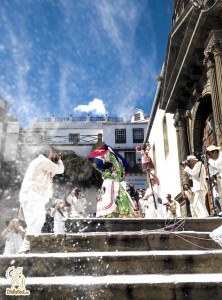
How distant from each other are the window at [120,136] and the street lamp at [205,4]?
2882cm

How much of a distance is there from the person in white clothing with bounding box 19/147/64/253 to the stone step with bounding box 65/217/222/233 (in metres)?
0.53

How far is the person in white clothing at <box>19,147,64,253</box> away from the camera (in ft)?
17.0

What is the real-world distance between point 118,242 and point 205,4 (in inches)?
342

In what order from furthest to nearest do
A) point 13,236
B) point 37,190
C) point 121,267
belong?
point 13,236 < point 37,190 < point 121,267

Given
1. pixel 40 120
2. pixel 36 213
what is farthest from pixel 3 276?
pixel 40 120

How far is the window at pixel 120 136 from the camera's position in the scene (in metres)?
38.8

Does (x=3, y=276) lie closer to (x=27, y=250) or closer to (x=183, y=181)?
(x=27, y=250)

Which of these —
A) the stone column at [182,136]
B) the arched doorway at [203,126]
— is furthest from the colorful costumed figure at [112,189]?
the stone column at [182,136]

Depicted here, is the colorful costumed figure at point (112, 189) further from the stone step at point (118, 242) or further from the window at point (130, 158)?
the window at point (130, 158)

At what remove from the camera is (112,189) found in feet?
25.8

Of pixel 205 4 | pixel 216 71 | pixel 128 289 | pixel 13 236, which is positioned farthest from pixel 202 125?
pixel 128 289

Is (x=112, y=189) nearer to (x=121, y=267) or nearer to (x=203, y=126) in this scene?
(x=121, y=267)

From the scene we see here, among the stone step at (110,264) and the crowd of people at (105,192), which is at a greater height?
the crowd of people at (105,192)

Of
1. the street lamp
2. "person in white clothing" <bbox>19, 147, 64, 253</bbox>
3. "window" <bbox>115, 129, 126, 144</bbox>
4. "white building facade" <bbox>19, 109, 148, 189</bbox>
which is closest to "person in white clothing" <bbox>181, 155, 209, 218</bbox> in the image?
"person in white clothing" <bbox>19, 147, 64, 253</bbox>
